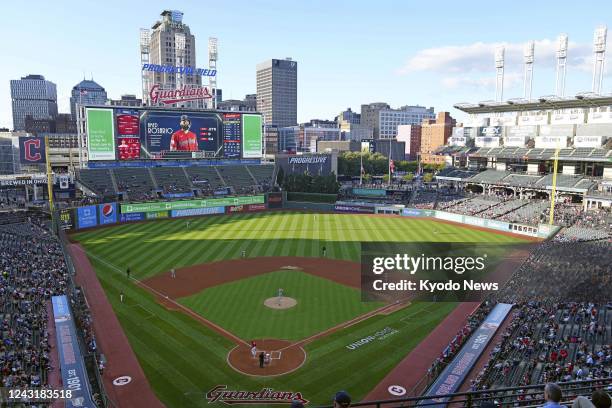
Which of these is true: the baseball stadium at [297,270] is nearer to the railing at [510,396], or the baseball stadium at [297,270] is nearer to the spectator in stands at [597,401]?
the spectator in stands at [597,401]

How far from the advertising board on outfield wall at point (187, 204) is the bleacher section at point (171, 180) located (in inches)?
152

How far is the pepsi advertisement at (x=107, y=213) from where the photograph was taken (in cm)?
5925

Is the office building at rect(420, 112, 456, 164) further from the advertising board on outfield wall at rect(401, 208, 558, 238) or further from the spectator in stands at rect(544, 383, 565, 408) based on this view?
the spectator in stands at rect(544, 383, 565, 408)

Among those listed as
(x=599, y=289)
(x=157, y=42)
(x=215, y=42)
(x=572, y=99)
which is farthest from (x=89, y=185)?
(x=157, y=42)


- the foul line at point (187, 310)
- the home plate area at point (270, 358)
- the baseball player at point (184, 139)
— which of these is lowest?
the home plate area at point (270, 358)

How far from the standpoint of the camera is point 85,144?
220 ft

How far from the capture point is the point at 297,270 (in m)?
39.8

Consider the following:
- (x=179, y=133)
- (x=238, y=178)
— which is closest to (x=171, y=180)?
(x=179, y=133)

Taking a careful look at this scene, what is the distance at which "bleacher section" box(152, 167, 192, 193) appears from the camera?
233 feet

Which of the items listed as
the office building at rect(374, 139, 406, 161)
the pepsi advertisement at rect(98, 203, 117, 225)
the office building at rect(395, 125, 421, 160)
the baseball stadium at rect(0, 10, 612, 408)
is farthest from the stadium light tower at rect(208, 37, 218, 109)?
the office building at rect(395, 125, 421, 160)

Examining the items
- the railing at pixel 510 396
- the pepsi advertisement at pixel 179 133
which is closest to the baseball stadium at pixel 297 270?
the railing at pixel 510 396

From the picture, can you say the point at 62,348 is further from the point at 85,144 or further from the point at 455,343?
the point at 85,144

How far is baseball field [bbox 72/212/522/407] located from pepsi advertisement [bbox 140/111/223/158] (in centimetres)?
1893

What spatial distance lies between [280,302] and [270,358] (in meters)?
8.26
